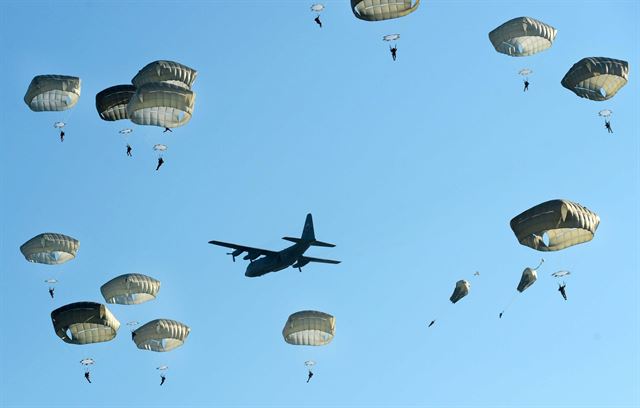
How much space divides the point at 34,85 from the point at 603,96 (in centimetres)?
3904

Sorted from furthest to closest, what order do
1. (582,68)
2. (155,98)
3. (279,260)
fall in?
(279,260), (582,68), (155,98)

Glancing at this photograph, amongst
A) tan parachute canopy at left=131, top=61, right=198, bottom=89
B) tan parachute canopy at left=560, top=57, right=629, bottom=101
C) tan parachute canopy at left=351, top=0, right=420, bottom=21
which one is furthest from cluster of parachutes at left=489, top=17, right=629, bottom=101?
tan parachute canopy at left=131, top=61, right=198, bottom=89

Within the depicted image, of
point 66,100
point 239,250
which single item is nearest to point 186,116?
point 66,100

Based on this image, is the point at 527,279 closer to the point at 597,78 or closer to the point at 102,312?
the point at 597,78

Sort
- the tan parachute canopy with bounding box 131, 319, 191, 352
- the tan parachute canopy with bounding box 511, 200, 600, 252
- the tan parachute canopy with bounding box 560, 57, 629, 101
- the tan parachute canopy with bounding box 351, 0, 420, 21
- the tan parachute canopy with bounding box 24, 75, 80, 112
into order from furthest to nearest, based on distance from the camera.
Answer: the tan parachute canopy with bounding box 24, 75, 80, 112, the tan parachute canopy with bounding box 131, 319, 191, 352, the tan parachute canopy with bounding box 560, 57, 629, 101, the tan parachute canopy with bounding box 351, 0, 420, 21, the tan parachute canopy with bounding box 511, 200, 600, 252

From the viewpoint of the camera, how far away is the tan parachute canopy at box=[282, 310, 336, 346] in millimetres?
94500

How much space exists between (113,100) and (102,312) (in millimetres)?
15063

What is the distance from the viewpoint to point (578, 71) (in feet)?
315

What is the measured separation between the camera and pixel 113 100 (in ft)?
326

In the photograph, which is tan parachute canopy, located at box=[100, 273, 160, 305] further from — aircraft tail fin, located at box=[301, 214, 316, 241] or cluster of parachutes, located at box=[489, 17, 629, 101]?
cluster of parachutes, located at box=[489, 17, 629, 101]

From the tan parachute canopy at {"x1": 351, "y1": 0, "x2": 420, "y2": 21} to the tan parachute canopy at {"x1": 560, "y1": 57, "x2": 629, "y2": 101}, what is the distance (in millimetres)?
12580

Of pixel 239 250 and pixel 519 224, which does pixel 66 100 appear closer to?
pixel 239 250

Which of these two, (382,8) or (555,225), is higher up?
(382,8)

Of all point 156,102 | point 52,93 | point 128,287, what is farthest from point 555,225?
point 52,93
